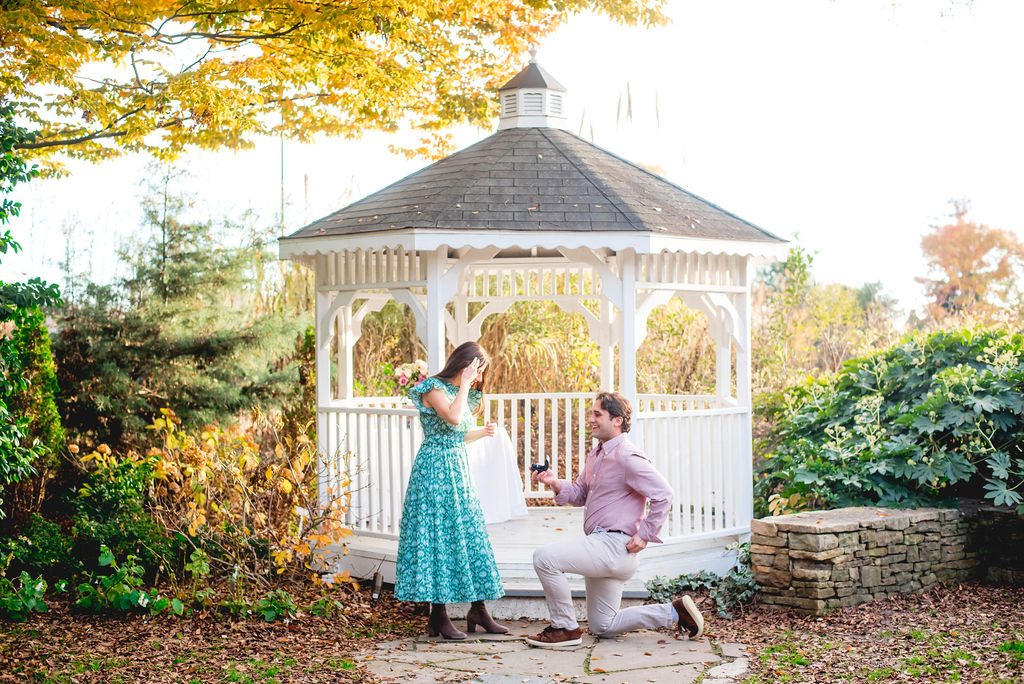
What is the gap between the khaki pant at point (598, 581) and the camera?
5613mm

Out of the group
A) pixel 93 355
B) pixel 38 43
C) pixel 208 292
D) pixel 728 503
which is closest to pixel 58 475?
pixel 93 355

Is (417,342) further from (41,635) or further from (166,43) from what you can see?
(41,635)

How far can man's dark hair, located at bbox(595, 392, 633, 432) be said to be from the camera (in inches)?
226

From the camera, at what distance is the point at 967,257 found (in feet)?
81.1

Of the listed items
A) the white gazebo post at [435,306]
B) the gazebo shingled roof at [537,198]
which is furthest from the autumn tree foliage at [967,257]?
the white gazebo post at [435,306]

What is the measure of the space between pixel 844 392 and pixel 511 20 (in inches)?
231

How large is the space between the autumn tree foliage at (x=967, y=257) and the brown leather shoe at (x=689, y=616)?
1926cm

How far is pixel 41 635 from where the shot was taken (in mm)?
6016

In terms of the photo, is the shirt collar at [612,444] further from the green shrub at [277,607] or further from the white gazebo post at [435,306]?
the green shrub at [277,607]

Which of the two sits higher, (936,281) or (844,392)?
(936,281)

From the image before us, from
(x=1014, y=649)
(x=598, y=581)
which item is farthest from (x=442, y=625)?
(x=1014, y=649)

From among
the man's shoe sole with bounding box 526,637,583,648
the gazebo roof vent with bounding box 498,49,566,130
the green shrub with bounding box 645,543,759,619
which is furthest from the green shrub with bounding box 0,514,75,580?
the gazebo roof vent with bounding box 498,49,566,130

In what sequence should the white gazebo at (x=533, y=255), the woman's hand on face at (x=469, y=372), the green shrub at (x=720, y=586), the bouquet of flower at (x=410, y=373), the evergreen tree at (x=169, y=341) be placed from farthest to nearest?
the evergreen tree at (x=169, y=341) → the bouquet of flower at (x=410, y=373) → the white gazebo at (x=533, y=255) → the green shrub at (x=720, y=586) → the woman's hand on face at (x=469, y=372)

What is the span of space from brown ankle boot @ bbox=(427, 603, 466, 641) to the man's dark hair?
1.56 m
